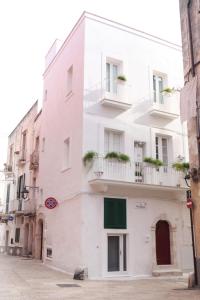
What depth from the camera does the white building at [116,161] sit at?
14.0m

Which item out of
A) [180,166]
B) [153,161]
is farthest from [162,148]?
[153,161]

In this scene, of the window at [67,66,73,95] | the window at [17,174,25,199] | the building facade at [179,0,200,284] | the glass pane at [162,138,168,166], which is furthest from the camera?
the window at [17,174,25,199]

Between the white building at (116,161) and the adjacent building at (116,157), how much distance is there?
43 millimetres

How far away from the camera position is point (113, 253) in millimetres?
14086

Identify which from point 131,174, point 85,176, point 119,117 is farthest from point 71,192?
point 119,117

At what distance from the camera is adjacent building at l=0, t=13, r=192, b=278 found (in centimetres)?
1402

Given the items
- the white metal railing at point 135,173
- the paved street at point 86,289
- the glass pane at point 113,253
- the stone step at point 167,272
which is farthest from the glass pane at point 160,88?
the paved street at point 86,289

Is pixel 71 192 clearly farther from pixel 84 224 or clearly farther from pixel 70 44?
pixel 70 44

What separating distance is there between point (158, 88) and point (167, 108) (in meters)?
1.35

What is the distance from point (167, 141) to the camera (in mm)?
16922

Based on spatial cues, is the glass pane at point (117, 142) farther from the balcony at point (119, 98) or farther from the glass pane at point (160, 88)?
the glass pane at point (160, 88)

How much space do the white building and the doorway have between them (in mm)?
39

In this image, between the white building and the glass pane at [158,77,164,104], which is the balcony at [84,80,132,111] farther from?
the glass pane at [158,77,164,104]

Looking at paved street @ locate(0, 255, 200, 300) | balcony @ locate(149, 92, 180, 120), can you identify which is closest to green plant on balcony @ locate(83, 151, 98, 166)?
balcony @ locate(149, 92, 180, 120)
